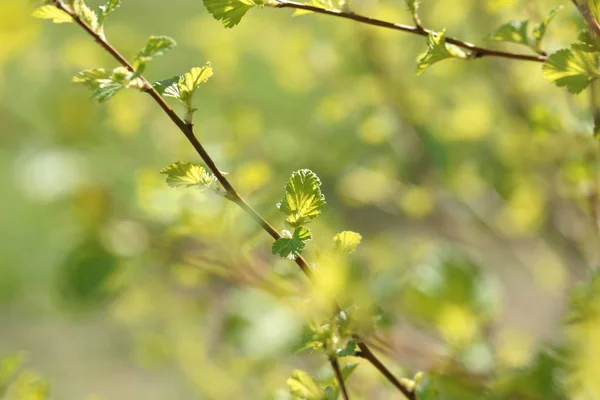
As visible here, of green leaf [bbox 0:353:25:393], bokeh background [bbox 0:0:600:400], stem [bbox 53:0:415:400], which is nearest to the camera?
stem [bbox 53:0:415:400]

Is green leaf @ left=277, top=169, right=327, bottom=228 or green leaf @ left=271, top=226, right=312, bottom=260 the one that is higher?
green leaf @ left=277, top=169, right=327, bottom=228

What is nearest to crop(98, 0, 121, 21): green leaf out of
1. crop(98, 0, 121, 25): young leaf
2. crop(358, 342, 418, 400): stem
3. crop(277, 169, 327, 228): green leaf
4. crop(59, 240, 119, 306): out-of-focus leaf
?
crop(98, 0, 121, 25): young leaf

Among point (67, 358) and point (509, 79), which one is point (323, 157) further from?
point (67, 358)

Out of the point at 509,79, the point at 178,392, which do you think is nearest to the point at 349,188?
the point at 509,79

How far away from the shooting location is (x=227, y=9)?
1.33ft

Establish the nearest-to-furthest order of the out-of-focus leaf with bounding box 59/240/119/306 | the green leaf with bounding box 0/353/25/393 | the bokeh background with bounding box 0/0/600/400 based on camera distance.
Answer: the green leaf with bounding box 0/353/25/393
the bokeh background with bounding box 0/0/600/400
the out-of-focus leaf with bounding box 59/240/119/306

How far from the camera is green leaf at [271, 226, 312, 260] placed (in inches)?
15.1

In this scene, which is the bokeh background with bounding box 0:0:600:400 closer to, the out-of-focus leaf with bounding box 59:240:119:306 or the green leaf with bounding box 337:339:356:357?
the out-of-focus leaf with bounding box 59:240:119:306

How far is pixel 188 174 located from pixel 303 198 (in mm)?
68

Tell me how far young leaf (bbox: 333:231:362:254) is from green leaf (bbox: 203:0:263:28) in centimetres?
14

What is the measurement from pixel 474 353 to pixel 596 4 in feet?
1.53

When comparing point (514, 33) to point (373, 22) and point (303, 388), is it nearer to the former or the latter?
point (373, 22)

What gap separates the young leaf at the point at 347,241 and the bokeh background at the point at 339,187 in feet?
0.69

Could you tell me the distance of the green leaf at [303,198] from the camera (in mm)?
398
